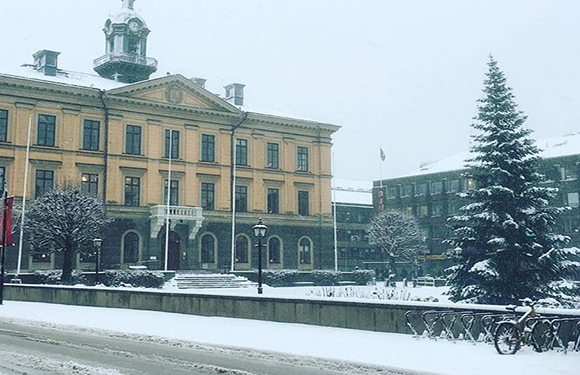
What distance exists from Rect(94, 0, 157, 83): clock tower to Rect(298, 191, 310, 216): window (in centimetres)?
1794

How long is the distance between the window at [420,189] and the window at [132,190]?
45397 mm

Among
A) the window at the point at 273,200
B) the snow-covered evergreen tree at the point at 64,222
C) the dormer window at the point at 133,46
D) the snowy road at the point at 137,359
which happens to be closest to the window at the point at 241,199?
the window at the point at 273,200

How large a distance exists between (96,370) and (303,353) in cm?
468

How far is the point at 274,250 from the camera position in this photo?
57.6 meters

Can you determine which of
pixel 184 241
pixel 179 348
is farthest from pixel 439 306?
pixel 184 241

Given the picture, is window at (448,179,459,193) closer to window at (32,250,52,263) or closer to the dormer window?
the dormer window

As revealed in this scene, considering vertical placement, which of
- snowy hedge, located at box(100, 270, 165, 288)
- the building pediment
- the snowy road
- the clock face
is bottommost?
the snowy road

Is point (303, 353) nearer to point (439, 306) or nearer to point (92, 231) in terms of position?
point (439, 306)

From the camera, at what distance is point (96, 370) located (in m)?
11.7

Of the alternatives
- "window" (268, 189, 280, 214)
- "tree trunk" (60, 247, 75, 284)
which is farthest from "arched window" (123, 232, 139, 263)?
"window" (268, 189, 280, 214)

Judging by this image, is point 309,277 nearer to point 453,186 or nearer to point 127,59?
point 127,59

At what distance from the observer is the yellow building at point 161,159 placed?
4850cm

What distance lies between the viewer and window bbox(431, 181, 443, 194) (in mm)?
83875

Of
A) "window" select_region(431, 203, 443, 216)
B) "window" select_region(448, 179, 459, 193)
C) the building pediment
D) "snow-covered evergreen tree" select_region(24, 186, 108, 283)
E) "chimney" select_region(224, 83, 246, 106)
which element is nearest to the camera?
"snow-covered evergreen tree" select_region(24, 186, 108, 283)
